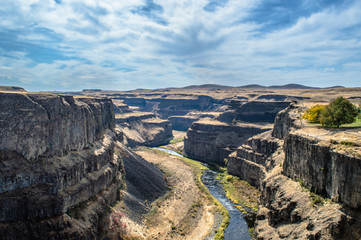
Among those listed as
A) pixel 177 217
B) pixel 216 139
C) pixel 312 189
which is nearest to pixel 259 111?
pixel 216 139

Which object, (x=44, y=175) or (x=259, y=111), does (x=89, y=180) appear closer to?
(x=44, y=175)

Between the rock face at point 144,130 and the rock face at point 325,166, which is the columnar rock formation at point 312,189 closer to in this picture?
the rock face at point 325,166

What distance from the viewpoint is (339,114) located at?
4306 centimetres

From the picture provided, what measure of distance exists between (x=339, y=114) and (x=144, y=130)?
123854 mm

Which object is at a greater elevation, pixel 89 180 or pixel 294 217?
pixel 89 180

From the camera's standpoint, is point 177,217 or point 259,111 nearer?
point 177,217

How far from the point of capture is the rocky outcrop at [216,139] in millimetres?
109875

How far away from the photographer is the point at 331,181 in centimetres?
3216

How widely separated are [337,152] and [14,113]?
40.6 meters

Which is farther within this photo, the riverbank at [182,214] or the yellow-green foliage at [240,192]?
the yellow-green foliage at [240,192]

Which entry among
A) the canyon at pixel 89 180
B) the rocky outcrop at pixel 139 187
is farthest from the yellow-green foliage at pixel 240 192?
the rocky outcrop at pixel 139 187

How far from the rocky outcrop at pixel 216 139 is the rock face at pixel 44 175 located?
67.8 m

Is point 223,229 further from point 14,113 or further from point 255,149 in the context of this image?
point 14,113

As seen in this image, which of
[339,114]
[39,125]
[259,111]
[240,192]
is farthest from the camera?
[259,111]
